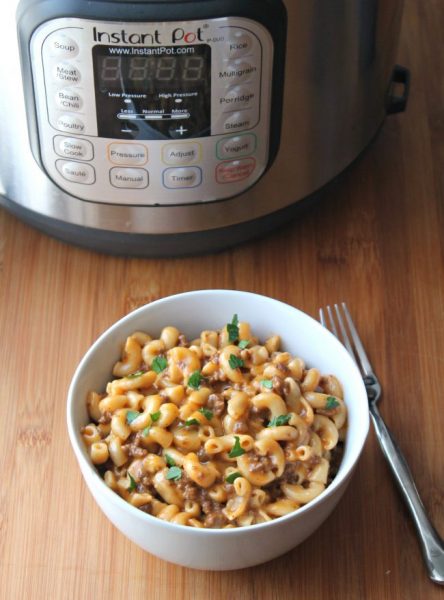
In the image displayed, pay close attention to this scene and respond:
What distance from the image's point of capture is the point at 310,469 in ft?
2.38

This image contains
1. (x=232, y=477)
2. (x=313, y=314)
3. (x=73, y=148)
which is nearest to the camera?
(x=232, y=477)

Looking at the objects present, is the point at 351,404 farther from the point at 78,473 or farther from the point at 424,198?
the point at 424,198

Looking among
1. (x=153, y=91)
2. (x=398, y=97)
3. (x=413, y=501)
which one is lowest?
(x=413, y=501)

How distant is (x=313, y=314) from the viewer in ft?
3.06

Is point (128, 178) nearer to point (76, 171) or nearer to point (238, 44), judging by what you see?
point (76, 171)

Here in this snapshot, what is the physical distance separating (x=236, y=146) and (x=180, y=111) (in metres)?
0.07

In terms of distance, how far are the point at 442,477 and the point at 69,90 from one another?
0.45 m

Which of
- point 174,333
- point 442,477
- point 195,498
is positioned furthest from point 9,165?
point 442,477

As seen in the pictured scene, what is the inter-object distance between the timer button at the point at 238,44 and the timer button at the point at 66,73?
12 centimetres

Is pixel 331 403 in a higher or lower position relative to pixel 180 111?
lower

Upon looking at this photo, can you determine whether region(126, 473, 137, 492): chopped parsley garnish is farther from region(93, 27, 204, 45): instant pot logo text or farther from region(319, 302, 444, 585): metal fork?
region(93, 27, 204, 45): instant pot logo text

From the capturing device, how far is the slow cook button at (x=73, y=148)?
809 mm

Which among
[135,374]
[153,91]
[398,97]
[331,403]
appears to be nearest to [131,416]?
[135,374]

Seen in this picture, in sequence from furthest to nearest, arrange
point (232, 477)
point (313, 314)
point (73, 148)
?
Answer: 1. point (313, 314)
2. point (73, 148)
3. point (232, 477)
